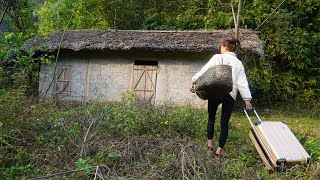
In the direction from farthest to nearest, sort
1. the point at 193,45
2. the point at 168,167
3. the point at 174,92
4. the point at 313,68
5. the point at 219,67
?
the point at 313,68, the point at 174,92, the point at 193,45, the point at 219,67, the point at 168,167

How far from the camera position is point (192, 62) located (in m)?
9.83

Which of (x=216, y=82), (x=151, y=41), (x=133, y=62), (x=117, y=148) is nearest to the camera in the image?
(x=216, y=82)

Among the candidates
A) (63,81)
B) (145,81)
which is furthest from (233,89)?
(63,81)

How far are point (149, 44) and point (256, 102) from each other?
4.89 metres

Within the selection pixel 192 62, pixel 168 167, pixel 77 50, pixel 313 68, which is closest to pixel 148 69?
pixel 192 62

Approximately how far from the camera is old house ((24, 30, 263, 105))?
9672 mm

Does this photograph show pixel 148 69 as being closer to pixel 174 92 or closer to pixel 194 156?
pixel 174 92

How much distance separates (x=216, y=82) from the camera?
12.6 feet

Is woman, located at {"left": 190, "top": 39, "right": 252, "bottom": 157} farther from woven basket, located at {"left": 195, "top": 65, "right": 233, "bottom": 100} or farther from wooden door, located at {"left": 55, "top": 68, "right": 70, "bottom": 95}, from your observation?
wooden door, located at {"left": 55, "top": 68, "right": 70, "bottom": 95}

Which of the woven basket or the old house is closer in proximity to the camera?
the woven basket

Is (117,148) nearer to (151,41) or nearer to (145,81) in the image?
(151,41)

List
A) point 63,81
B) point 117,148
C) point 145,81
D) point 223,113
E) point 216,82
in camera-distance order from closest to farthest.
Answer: point 216,82 < point 117,148 < point 223,113 < point 145,81 < point 63,81

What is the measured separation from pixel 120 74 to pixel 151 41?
1.59 m

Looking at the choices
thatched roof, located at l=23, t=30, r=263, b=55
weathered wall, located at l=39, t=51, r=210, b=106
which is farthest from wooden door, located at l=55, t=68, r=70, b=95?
thatched roof, located at l=23, t=30, r=263, b=55
